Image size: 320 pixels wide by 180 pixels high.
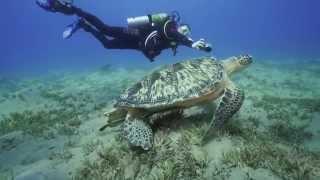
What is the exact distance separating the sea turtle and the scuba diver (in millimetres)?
1366

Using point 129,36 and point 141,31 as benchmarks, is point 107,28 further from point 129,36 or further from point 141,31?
point 141,31

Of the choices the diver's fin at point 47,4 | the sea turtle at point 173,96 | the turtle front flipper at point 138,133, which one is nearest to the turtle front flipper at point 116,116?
the sea turtle at point 173,96

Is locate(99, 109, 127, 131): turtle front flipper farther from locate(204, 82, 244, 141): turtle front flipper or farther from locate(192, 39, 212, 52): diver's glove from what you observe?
locate(192, 39, 212, 52): diver's glove

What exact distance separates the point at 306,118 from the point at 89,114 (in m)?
6.57

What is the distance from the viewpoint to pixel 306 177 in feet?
17.9

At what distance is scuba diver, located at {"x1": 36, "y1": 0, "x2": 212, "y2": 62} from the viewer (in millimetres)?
10008

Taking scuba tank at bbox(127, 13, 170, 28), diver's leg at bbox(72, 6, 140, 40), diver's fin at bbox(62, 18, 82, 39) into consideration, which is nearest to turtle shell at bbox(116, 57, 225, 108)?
scuba tank at bbox(127, 13, 170, 28)

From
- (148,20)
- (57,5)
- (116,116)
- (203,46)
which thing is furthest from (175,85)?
(57,5)

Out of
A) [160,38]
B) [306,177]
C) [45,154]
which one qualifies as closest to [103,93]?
[160,38]

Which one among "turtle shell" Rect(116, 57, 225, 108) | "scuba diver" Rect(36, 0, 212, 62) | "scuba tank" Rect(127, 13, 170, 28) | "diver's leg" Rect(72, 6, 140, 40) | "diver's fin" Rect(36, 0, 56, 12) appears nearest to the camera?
"turtle shell" Rect(116, 57, 225, 108)

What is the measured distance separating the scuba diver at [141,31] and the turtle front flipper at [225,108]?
2044 mm

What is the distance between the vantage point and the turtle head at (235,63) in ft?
26.4

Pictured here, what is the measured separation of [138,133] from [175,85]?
1211 mm

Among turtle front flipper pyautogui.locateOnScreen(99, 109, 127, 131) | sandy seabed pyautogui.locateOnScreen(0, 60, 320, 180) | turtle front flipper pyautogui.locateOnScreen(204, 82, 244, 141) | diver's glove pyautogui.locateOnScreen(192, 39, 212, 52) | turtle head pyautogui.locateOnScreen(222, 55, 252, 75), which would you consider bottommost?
sandy seabed pyautogui.locateOnScreen(0, 60, 320, 180)
